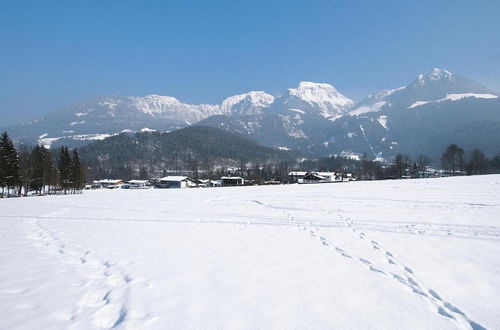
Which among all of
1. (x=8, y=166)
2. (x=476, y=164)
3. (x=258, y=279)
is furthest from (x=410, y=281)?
(x=476, y=164)

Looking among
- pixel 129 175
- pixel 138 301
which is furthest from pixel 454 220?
pixel 129 175

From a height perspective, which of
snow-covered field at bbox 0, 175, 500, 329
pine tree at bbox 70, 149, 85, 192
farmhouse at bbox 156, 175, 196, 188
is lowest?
farmhouse at bbox 156, 175, 196, 188

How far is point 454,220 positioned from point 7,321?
50.5 feet

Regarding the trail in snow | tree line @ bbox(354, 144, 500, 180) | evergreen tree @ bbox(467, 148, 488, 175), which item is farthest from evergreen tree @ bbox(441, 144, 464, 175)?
the trail in snow

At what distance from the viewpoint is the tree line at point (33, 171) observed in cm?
4719

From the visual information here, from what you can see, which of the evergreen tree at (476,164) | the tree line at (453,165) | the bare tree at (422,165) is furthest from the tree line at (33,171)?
the evergreen tree at (476,164)

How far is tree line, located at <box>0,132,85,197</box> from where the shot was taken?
47.2 meters

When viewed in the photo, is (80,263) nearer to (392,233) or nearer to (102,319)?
(102,319)

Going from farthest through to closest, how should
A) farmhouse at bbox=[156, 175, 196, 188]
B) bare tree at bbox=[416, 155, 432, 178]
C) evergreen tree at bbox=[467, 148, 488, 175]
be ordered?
1. farmhouse at bbox=[156, 175, 196, 188]
2. bare tree at bbox=[416, 155, 432, 178]
3. evergreen tree at bbox=[467, 148, 488, 175]

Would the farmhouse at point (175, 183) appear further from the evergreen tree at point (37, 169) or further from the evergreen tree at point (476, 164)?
the evergreen tree at point (476, 164)

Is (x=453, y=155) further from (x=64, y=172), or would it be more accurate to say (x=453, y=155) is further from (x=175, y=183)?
(x=64, y=172)

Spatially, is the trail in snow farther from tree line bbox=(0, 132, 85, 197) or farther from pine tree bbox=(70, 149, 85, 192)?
pine tree bbox=(70, 149, 85, 192)

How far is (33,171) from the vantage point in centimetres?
5756

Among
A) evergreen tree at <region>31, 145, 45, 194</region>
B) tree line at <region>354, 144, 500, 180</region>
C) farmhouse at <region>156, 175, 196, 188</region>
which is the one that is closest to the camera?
evergreen tree at <region>31, 145, 45, 194</region>
